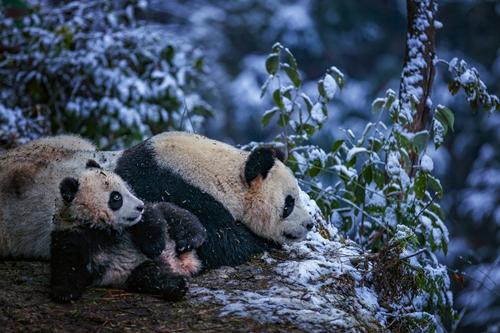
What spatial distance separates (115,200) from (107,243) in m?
0.24

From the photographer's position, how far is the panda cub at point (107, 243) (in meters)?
3.88

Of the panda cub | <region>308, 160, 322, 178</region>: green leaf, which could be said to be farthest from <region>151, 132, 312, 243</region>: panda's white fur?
<region>308, 160, 322, 178</region>: green leaf

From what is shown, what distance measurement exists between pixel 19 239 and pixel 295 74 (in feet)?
8.66

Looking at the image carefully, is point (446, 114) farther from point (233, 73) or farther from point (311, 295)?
point (233, 73)

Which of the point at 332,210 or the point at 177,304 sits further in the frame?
the point at 332,210

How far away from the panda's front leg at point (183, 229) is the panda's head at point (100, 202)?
335mm

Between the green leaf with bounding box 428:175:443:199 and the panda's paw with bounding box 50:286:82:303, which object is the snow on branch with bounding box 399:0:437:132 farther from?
the panda's paw with bounding box 50:286:82:303

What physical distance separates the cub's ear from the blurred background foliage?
7.66 ft

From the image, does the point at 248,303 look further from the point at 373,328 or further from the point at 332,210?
the point at 332,210

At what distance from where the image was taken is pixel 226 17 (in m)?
16.5

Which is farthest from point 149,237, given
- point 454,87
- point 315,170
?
point 454,87

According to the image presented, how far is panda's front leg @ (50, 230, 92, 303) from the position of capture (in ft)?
12.6

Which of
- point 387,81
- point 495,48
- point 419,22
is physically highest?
point 419,22

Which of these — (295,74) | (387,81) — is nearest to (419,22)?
(295,74)
